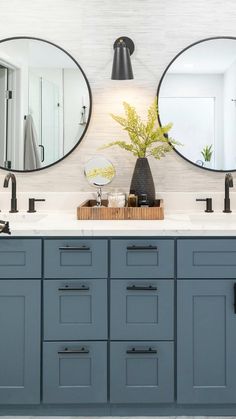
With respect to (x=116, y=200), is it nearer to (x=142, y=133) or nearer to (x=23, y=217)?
(x=142, y=133)

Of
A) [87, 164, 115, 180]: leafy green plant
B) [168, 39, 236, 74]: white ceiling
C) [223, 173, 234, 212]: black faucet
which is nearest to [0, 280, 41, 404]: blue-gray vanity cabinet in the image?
[87, 164, 115, 180]: leafy green plant

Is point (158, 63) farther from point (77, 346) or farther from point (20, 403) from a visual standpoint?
point (20, 403)

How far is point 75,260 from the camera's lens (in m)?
2.37

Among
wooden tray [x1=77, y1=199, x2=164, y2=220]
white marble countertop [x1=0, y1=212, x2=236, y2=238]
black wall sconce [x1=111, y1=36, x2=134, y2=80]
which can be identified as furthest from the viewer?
black wall sconce [x1=111, y1=36, x2=134, y2=80]

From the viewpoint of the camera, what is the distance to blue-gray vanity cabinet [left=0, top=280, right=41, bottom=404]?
2.37m

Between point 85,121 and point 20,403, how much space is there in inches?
63.1

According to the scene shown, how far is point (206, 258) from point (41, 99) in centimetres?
138

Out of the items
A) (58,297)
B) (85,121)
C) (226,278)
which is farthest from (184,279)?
(85,121)

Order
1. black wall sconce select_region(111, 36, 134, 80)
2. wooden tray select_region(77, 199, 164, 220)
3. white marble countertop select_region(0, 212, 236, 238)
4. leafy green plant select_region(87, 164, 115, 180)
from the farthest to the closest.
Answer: leafy green plant select_region(87, 164, 115, 180)
black wall sconce select_region(111, 36, 134, 80)
wooden tray select_region(77, 199, 164, 220)
white marble countertop select_region(0, 212, 236, 238)

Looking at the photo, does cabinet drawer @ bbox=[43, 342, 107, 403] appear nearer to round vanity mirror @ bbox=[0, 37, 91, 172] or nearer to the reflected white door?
round vanity mirror @ bbox=[0, 37, 91, 172]

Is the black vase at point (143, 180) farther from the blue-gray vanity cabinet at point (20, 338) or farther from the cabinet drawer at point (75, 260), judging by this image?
the blue-gray vanity cabinet at point (20, 338)

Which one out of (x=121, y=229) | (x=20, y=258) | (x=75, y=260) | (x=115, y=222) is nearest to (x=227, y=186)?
(x=115, y=222)

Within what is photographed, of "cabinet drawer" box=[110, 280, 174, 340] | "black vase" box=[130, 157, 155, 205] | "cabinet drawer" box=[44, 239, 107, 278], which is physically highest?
"black vase" box=[130, 157, 155, 205]

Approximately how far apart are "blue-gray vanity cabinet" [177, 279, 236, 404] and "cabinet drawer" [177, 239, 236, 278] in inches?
1.5
